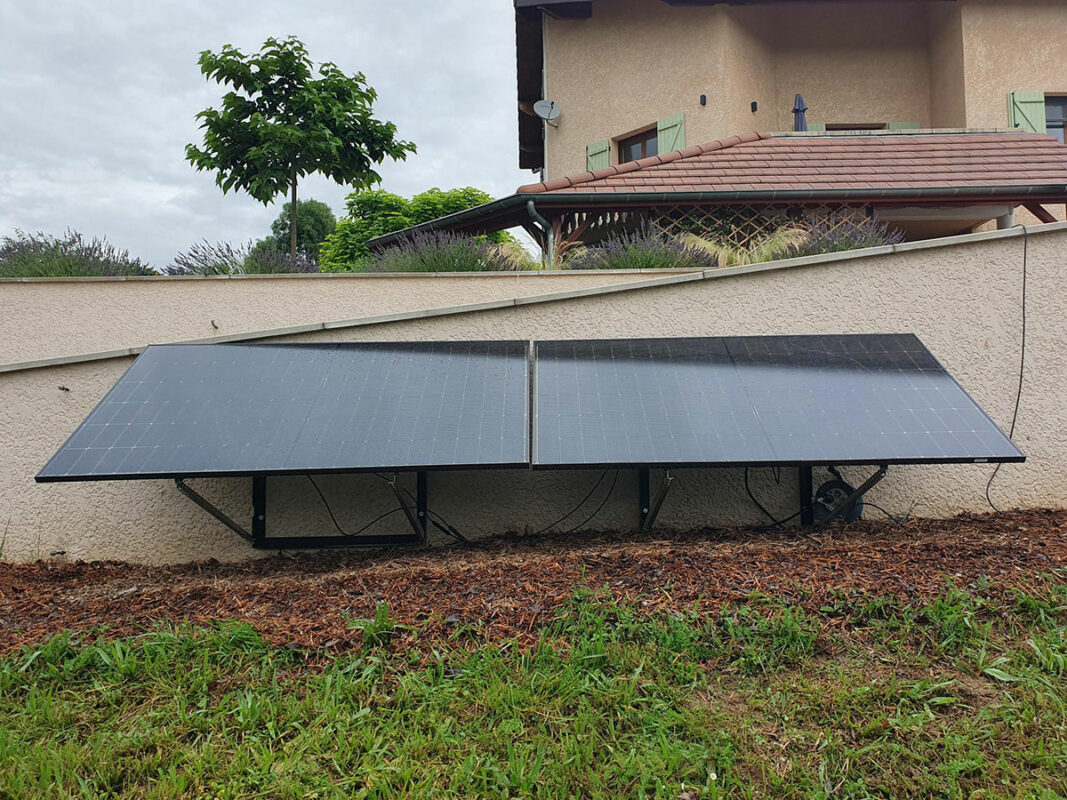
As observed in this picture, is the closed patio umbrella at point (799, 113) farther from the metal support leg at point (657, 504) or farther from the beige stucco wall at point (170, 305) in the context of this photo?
the metal support leg at point (657, 504)

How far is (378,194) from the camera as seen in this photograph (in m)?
25.5

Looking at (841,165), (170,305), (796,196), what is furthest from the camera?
(841,165)

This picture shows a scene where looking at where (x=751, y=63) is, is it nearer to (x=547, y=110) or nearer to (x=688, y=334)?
(x=547, y=110)

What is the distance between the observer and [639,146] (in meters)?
14.0

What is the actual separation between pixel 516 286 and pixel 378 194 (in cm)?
2060

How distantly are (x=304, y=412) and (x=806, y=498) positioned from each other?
3.68m

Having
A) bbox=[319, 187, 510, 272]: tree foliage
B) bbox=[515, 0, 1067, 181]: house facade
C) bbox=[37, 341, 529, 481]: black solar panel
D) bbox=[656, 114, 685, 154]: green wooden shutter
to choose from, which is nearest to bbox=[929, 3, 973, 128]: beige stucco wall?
bbox=[515, 0, 1067, 181]: house facade

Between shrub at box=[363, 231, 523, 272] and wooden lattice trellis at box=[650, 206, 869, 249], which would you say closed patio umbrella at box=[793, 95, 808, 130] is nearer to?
wooden lattice trellis at box=[650, 206, 869, 249]

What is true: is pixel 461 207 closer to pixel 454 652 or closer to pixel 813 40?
pixel 813 40

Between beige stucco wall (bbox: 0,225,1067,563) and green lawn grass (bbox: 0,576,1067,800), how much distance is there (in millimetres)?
1955

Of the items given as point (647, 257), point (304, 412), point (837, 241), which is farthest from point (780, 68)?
point (304, 412)

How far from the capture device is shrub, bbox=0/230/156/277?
7.29 metres

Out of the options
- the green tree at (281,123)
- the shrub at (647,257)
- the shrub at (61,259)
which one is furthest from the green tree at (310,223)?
the shrub at (647,257)

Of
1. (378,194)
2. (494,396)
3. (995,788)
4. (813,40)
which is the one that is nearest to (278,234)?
(378,194)
